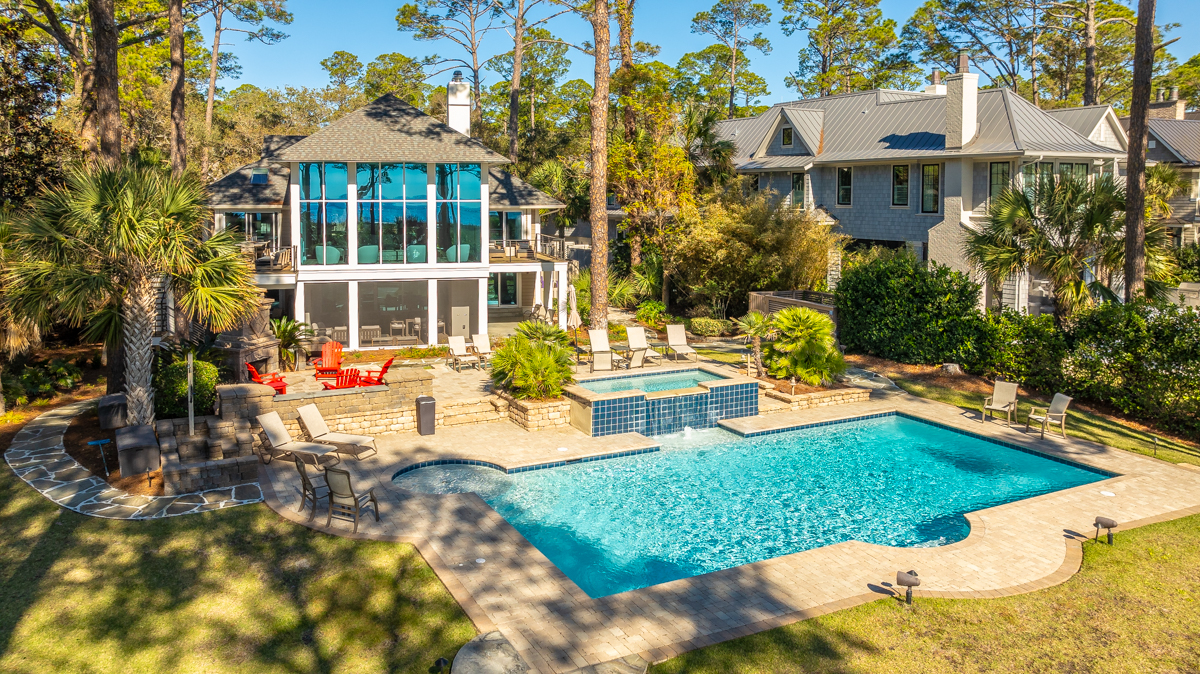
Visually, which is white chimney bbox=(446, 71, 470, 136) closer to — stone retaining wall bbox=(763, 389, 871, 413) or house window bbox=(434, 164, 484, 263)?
house window bbox=(434, 164, 484, 263)

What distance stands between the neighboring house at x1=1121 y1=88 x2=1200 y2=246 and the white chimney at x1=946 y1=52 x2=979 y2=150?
14051mm

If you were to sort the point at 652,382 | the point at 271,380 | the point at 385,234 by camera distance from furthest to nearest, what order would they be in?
the point at 385,234
the point at 652,382
the point at 271,380

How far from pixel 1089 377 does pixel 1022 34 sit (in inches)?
1465

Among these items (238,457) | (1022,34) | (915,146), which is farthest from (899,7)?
(238,457)

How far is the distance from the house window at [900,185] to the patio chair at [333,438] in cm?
2295

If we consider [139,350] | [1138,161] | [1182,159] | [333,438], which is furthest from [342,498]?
[1182,159]

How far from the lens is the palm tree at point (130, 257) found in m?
11.9

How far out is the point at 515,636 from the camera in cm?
790

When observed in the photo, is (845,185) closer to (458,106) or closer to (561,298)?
(561,298)

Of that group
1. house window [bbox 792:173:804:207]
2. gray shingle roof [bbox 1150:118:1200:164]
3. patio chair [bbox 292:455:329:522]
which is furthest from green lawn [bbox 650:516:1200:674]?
gray shingle roof [bbox 1150:118:1200:164]

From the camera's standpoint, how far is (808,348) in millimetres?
18469

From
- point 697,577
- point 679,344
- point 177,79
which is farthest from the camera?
point 177,79

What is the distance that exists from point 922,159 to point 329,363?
69.0ft

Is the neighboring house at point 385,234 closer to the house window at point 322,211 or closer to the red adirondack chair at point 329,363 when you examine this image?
the house window at point 322,211
